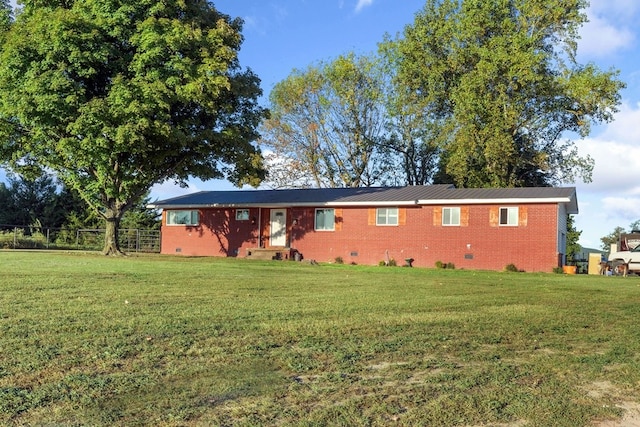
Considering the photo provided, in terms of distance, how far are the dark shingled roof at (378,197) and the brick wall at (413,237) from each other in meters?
0.44

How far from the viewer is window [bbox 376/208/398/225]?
Answer: 26.7 metres

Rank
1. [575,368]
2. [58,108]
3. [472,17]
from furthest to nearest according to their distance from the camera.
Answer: [472,17]
[58,108]
[575,368]

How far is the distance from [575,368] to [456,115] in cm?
2911

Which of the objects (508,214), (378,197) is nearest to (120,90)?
(378,197)

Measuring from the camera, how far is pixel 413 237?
86.2 feet

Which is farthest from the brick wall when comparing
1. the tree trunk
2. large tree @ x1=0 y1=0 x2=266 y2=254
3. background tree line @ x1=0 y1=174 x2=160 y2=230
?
background tree line @ x1=0 y1=174 x2=160 y2=230

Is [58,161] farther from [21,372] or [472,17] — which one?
[472,17]

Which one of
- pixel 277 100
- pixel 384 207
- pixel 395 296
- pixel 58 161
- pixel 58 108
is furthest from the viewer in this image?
pixel 277 100

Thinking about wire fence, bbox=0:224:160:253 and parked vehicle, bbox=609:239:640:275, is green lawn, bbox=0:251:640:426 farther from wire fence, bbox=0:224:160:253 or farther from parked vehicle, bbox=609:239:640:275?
wire fence, bbox=0:224:160:253

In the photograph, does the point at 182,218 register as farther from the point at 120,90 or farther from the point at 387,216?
the point at 120,90

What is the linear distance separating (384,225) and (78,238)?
67.4 ft

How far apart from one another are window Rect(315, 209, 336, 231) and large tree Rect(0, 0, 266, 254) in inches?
221

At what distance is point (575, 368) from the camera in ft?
16.9

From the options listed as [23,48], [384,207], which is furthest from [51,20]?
[384,207]
